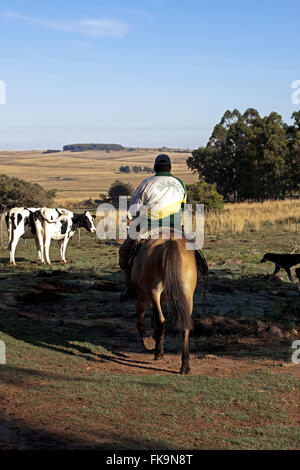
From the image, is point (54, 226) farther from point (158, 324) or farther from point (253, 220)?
point (253, 220)

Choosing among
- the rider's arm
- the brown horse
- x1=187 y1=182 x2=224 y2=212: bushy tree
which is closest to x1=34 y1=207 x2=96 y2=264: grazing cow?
the rider's arm

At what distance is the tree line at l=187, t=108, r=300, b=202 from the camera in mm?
49250

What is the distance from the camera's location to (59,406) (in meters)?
6.04

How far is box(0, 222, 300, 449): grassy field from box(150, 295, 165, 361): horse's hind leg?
171 millimetres

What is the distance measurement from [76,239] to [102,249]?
3489mm

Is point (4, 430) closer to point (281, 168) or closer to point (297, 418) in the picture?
point (297, 418)

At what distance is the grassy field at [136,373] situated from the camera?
5434 mm

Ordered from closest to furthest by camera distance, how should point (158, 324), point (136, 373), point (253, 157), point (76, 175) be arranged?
1. point (136, 373)
2. point (158, 324)
3. point (253, 157)
4. point (76, 175)

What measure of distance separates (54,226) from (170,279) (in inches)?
498

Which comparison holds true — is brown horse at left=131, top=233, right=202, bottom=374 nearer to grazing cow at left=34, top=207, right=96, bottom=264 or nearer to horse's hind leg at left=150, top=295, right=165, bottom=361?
horse's hind leg at left=150, top=295, right=165, bottom=361

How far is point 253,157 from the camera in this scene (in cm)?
4994

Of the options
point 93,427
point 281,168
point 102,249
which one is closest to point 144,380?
point 93,427

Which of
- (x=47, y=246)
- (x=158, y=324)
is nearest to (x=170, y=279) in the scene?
(x=158, y=324)
